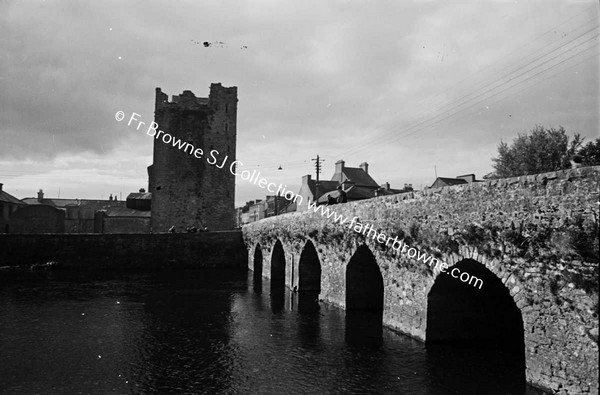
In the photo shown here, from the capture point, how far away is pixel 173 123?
39344 millimetres

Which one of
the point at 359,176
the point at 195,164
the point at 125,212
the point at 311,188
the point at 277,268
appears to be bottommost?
the point at 277,268

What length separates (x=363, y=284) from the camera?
1563 cm

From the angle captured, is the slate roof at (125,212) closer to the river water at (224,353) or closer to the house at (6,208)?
the house at (6,208)

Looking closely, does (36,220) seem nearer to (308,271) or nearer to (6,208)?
(6,208)

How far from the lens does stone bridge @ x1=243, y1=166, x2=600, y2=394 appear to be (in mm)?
6977

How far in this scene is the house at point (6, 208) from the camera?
45.1 meters

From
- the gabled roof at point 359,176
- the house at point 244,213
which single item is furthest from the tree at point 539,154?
the house at point 244,213

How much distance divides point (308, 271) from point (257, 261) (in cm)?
1091

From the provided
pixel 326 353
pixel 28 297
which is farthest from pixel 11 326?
pixel 326 353

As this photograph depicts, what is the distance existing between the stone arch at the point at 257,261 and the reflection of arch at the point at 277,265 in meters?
3.83

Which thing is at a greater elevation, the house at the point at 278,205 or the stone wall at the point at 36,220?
the house at the point at 278,205

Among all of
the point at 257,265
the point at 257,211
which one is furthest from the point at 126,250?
the point at 257,211

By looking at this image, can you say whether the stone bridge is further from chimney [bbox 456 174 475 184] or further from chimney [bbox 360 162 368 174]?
chimney [bbox 360 162 368 174]

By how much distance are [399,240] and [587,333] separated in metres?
5.40
